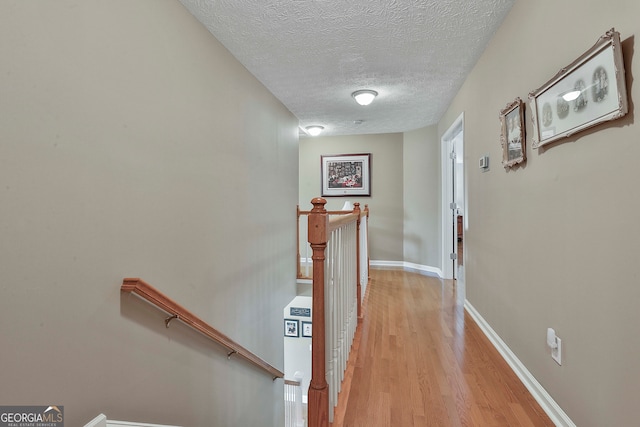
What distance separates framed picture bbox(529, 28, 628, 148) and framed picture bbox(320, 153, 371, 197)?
402 cm

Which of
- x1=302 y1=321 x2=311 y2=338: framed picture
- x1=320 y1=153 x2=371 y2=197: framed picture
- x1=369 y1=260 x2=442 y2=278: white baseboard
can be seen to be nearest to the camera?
x1=369 y1=260 x2=442 y2=278: white baseboard

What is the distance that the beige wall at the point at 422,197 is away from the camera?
193 inches

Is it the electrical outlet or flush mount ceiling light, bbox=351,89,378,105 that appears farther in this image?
flush mount ceiling light, bbox=351,89,378,105

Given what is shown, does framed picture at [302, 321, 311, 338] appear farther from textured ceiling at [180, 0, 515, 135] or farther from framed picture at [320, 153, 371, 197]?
textured ceiling at [180, 0, 515, 135]

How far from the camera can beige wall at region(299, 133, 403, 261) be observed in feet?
18.1

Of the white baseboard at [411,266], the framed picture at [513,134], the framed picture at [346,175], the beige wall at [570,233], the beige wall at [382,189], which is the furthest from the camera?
the framed picture at [346,175]

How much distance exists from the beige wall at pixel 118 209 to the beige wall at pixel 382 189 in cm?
317

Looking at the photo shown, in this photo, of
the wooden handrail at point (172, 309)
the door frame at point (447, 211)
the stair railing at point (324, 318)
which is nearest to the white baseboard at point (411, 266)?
the door frame at point (447, 211)

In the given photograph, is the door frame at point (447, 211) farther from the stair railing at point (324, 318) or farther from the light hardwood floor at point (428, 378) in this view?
the stair railing at point (324, 318)

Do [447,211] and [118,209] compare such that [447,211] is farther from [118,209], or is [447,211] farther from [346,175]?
[118,209]

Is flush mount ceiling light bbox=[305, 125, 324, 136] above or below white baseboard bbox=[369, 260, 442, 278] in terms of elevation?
above

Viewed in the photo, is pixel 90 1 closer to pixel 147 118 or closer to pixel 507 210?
pixel 147 118

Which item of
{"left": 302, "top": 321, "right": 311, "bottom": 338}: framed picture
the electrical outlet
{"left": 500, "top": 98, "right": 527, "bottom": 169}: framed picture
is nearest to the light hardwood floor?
the electrical outlet

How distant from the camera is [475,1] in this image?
1.90 meters
